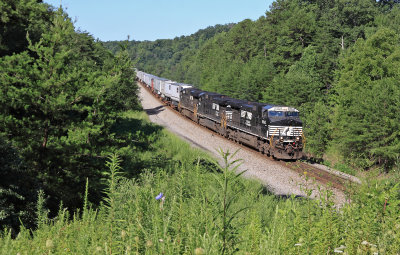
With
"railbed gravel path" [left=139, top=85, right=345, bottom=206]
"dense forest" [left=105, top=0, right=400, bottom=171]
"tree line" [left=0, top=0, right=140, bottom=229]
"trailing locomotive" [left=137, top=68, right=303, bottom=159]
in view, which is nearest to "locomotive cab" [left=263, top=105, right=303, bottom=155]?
"trailing locomotive" [left=137, top=68, right=303, bottom=159]

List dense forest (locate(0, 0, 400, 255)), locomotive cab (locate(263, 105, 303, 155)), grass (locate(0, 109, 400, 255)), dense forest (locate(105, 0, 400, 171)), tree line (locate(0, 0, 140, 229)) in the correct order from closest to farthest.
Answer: grass (locate(0, 109, 400, 255)), dense forest (locate(0, 0, 400, 255)), tree line (locate(0, 0, 140, 229)), locomotive cab (locate(263, 105, 303, 155)), dense forest (locate(105, 0, 400, 171))

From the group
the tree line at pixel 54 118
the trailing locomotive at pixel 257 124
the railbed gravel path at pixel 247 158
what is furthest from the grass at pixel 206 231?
the trailing locomotive at pixel 257 124

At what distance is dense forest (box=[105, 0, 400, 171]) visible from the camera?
1216 inches

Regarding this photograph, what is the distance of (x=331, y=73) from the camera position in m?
56.6

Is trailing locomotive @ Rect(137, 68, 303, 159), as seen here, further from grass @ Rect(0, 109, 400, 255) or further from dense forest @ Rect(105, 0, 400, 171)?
grass @ Rect(0, 109, 400, 255)

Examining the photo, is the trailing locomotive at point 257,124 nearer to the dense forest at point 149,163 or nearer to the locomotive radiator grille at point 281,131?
the locomotive radiator grille at point 281,131

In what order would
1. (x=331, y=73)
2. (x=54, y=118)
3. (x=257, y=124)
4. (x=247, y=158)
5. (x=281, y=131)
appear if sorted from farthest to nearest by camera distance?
(x=331, y=73), (x=257, y=124), (x=281, y=131), (x=247, y=158), (x=54, y=118)

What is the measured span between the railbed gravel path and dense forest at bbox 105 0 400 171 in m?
5.60

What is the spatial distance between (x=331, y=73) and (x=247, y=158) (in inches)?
1617

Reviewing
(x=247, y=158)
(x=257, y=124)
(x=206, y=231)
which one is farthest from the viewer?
(x=257, y=124)

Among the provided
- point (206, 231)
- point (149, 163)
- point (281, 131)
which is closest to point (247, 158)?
point (281, 131)

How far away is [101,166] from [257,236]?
11219 millimetres

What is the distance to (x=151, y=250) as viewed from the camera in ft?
7.59

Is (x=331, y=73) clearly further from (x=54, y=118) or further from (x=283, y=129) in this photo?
(x=54, y=118)
